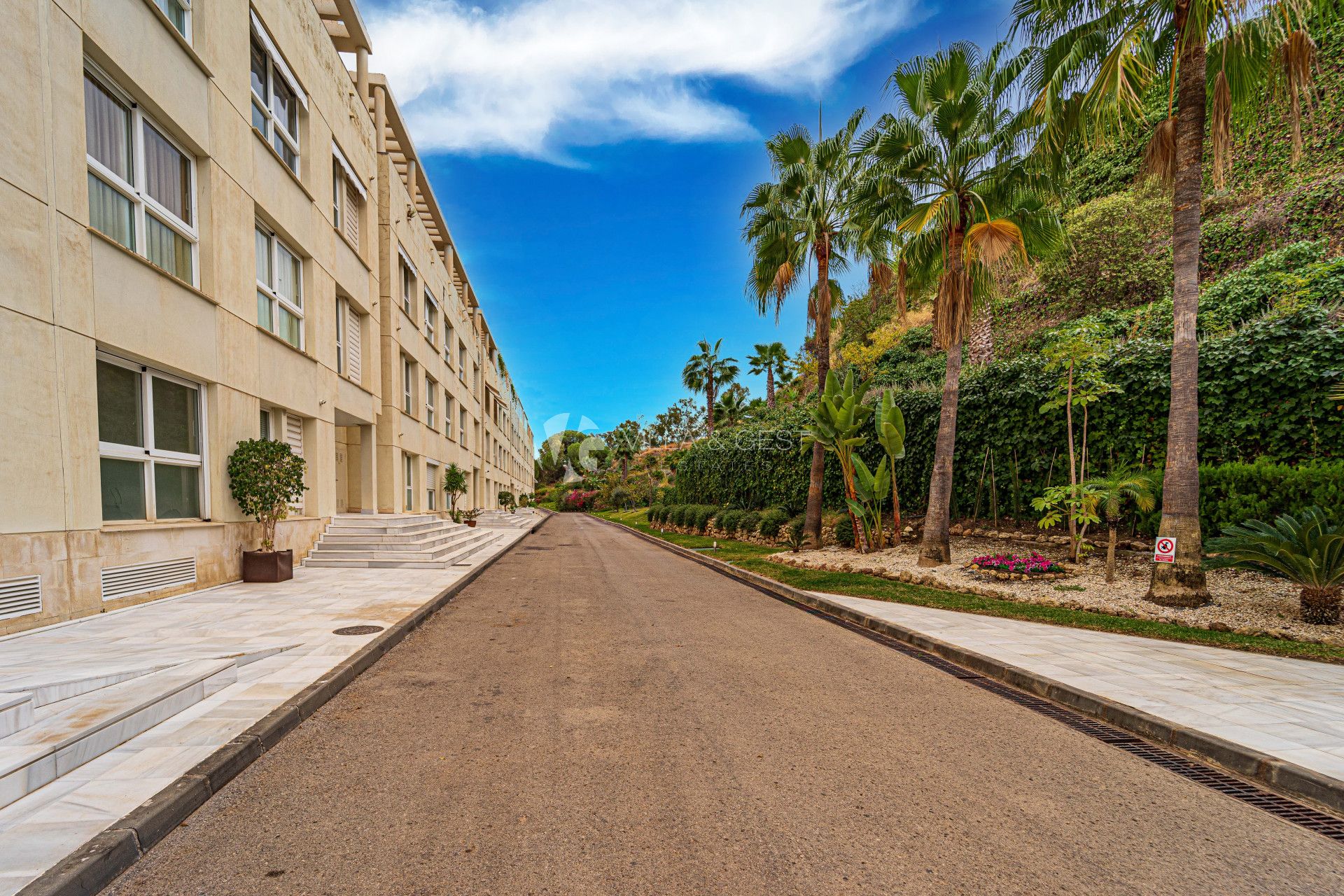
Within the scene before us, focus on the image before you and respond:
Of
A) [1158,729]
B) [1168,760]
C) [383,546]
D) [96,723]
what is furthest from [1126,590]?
[383,546]

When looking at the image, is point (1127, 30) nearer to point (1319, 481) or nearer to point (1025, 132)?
point (1025, 132)

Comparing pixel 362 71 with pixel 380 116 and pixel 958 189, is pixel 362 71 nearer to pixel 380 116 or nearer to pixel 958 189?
pixel 380 116

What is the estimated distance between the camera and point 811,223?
16656 millimetres

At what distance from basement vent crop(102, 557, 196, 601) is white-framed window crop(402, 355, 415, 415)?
12.4 meters

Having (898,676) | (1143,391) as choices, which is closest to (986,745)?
(898,676)

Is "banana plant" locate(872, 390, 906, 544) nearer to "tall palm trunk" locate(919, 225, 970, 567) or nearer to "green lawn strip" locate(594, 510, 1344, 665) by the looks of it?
"tall palm trunk" locate(919, 225, 970, 567)

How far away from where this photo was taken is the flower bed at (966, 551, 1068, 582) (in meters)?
10.4

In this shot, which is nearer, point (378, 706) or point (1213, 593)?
point (378, 706)

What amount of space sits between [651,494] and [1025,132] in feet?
170

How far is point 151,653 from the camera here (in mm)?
5582

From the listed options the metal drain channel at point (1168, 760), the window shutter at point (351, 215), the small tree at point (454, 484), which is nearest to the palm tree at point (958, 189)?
the metal drain channel at point (1168, 760)

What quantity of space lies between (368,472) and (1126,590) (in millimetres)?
18256

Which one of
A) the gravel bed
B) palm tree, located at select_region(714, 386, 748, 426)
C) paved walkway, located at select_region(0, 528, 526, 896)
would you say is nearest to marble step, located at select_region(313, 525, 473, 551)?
paved walkway, located at select_region(0, 528, 526, 896)

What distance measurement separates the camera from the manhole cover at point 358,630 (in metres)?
6.87
